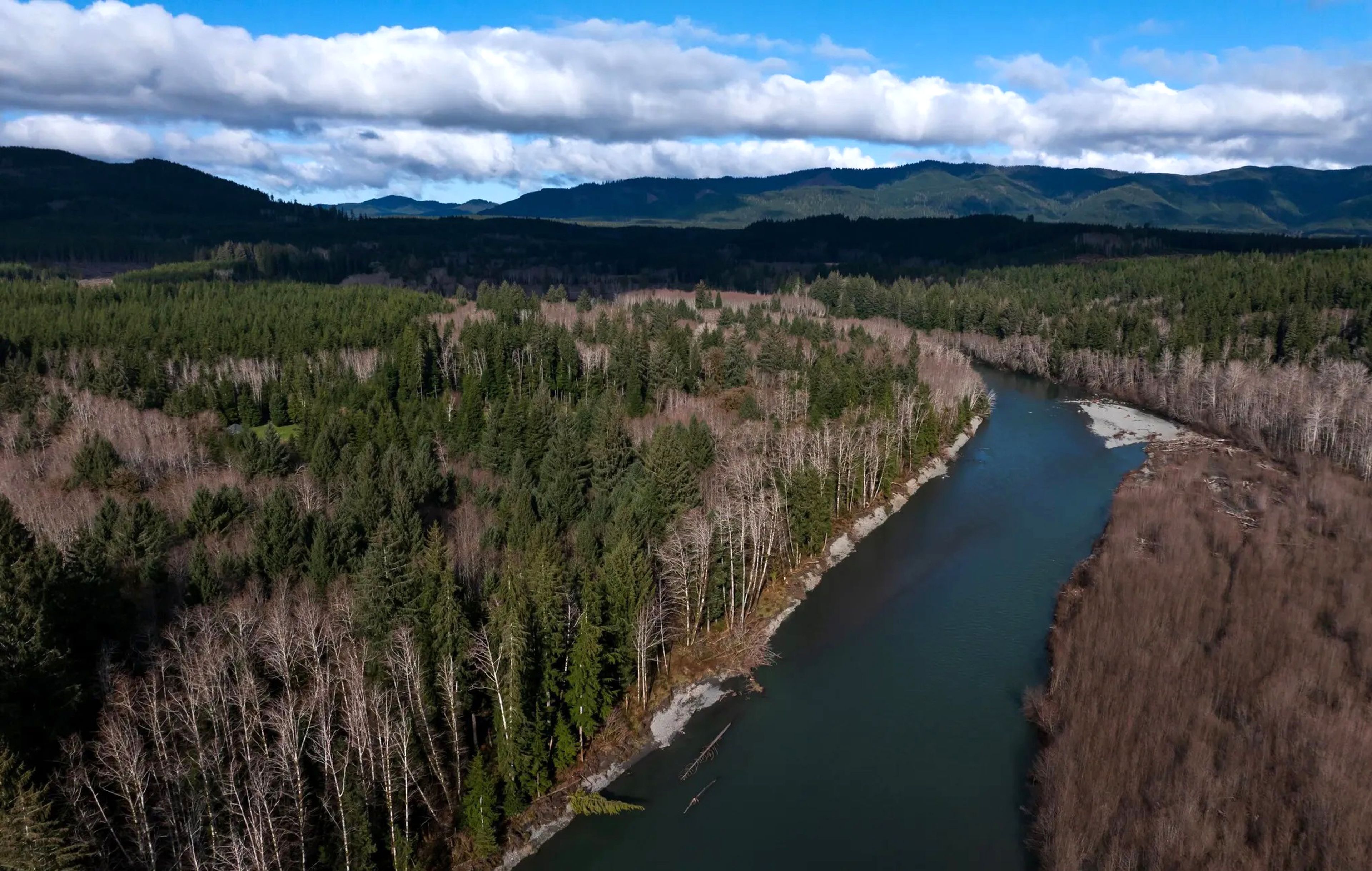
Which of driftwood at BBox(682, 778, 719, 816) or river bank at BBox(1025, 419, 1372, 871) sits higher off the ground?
river bank at BBox(1025, 419, 1372, 871)

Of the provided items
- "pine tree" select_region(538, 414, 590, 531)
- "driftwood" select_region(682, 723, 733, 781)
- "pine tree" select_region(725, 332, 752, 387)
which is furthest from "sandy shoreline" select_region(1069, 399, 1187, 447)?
"driftwood" select_region(682, 723, 733, 781)

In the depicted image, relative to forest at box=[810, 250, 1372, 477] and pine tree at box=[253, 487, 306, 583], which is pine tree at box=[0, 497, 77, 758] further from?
forest at box=[810, 250, 1372, 477]

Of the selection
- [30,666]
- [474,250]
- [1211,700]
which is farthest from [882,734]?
[474,250]

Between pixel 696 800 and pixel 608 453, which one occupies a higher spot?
pixel 608 453

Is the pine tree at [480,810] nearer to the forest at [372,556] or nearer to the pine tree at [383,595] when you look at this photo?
the forest at [372,556]

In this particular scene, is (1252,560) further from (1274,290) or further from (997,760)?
(1274,290)

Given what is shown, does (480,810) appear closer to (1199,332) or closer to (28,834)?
(28,834)

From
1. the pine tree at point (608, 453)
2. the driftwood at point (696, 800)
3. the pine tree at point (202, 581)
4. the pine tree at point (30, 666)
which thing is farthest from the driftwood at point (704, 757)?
the pine tree at point (30, 666)
